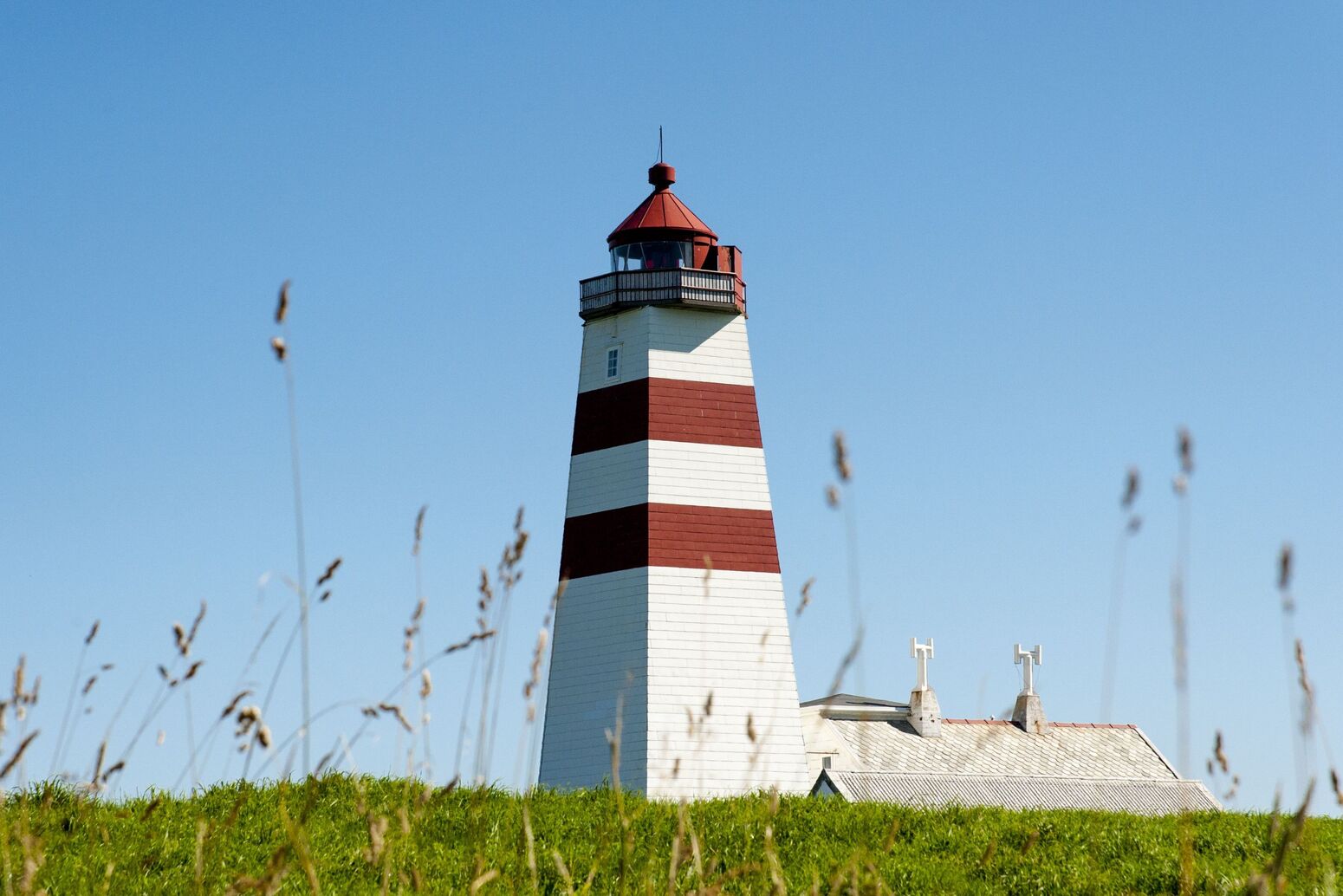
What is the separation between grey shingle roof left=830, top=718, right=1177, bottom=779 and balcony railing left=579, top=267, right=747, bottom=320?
43.2 feet

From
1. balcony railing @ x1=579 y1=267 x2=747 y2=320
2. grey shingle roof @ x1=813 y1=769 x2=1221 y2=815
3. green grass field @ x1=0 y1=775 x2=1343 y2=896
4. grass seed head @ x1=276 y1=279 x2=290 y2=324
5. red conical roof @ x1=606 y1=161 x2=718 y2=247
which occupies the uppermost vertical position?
red conical roof @ x1=606 y1=161 x2=718 y2=247

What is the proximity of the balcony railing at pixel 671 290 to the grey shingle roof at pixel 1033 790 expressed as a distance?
29.9 feet

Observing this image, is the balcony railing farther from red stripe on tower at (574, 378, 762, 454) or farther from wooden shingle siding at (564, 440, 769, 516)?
wooden shingle siding at (564, 440, 769, 516)

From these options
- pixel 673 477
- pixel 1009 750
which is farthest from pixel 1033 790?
pixel 673 477

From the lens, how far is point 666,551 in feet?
77.8

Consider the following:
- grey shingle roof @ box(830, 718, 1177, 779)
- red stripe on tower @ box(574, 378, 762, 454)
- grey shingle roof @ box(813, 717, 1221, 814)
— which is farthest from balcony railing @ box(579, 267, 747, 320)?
grey shingle roof @ box(830, 718, 1177, 779)

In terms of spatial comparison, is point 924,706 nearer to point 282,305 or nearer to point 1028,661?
point 1028,661

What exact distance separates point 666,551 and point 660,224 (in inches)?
270

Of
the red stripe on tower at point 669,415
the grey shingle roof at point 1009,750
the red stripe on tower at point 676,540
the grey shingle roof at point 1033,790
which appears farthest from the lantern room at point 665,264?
the grey shingle roof at point 1009,750

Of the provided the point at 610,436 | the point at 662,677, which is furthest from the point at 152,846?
the point at 610,436

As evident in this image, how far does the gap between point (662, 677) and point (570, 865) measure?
13.9m

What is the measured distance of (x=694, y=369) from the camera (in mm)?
25297

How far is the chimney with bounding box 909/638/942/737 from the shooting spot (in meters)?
37.4

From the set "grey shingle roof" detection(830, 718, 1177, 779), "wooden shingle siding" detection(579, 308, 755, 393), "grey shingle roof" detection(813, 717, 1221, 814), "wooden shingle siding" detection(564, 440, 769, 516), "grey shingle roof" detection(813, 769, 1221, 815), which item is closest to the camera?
"wooden shingle siding" detection(564, 440, 769, 516)
